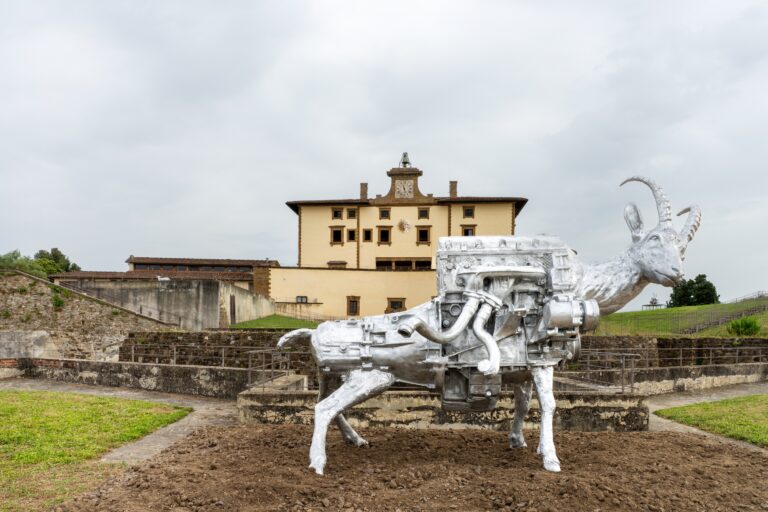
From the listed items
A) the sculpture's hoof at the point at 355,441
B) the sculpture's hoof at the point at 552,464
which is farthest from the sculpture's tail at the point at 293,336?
the sculpture's hoof at the point at 552,464

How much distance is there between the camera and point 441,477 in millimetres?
4664

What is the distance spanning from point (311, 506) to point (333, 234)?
115 feet

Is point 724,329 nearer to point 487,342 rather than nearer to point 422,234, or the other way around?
point 422,234

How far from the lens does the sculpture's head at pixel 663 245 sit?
4.95m

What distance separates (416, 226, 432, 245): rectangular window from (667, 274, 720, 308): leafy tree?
19.6m

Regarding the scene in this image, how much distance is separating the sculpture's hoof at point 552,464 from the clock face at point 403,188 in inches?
1351

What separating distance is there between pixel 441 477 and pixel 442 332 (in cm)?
121

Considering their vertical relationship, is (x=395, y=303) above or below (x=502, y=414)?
above

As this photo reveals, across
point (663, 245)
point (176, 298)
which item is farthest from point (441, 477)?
point (176, 298)

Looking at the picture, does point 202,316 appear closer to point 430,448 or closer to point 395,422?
point 395,422

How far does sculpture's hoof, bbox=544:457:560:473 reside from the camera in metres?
4.70

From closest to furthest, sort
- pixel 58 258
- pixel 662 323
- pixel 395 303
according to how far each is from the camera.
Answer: pixel 662 323 → pixel 395 303 → pixel 58 258

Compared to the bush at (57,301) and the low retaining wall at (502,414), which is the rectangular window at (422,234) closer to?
the bush at (57,301)

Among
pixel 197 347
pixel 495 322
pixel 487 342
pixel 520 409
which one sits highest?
pixel 495 322
